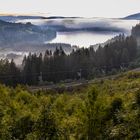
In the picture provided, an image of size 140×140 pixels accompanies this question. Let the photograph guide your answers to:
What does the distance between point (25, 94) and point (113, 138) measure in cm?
7138

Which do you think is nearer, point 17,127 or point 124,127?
point 124,127

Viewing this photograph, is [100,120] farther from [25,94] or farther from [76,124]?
[25,94]

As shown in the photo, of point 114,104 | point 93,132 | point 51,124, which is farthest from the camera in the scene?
point 114,104

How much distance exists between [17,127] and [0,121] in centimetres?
1448

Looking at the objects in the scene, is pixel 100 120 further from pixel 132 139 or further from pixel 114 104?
pixel 132 139

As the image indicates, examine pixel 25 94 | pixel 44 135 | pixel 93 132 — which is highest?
pixel 44 135

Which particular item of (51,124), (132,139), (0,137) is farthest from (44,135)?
(132,139)

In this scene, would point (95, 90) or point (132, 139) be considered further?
point (95, 90)

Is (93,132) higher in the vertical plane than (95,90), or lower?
lower

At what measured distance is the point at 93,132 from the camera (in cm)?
7319

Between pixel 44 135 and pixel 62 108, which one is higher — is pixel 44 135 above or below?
above

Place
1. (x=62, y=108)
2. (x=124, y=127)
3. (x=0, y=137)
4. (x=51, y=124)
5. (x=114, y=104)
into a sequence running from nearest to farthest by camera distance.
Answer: (x=51, y=124) → (x=0, y=137) → (x=124, y=127) → (x=114, y=104) → (x=62, y=108)

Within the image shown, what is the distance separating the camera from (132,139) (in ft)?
190

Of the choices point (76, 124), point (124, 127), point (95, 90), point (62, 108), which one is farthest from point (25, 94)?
point (124, 127)
